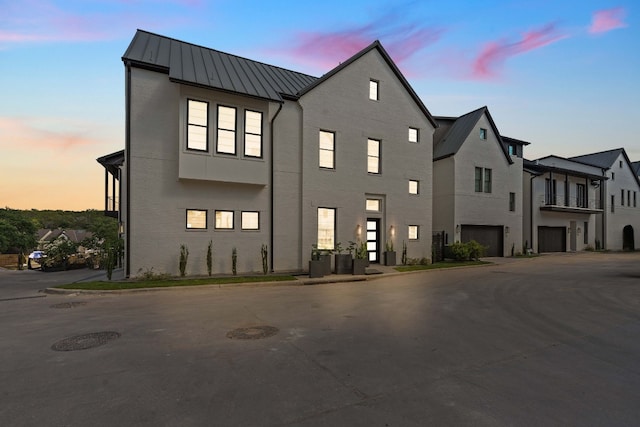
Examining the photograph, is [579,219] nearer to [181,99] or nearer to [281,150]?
[281,150]

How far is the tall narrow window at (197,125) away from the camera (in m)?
14.4

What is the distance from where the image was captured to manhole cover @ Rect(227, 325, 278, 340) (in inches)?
252

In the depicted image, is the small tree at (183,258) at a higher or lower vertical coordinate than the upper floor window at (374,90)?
lower

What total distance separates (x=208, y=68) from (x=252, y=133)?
3.81m

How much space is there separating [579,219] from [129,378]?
4267 centimetres

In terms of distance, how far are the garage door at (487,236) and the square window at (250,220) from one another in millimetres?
17115

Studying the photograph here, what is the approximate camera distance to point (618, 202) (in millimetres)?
38531

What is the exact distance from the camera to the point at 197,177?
1424cm

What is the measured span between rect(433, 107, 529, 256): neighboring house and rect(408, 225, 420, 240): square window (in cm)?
519

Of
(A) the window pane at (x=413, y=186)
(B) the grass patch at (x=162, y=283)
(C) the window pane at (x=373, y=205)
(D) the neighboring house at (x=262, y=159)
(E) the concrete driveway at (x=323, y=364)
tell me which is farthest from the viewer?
(A) the window pane at (x=413, y=186)

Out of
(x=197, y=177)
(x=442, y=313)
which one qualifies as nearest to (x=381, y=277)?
(x=442, y=313)

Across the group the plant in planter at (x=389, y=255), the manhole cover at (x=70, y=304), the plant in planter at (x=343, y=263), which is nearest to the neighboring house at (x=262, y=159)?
the plant in planter at (x=389, y=255)

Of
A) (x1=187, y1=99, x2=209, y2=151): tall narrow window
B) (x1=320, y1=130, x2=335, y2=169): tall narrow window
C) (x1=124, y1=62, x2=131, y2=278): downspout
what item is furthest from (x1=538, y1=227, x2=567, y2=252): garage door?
(x1=124, y1=62, x2=131, y2=278): downspout

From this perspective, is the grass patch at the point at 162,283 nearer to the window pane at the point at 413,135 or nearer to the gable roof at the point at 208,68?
the gable roof at the point at 208,68
